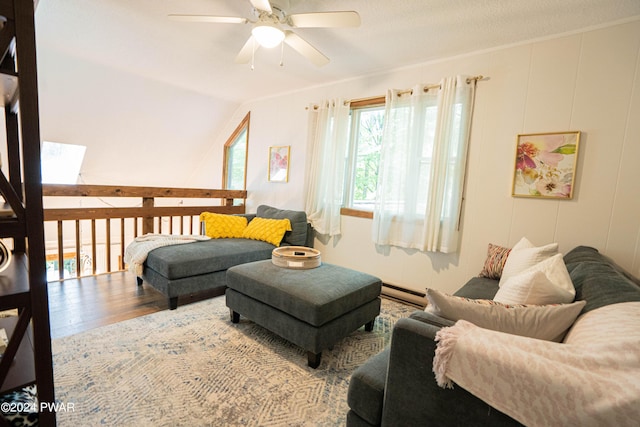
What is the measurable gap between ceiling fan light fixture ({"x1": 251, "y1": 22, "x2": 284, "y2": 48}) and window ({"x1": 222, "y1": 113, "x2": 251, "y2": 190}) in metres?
2.87

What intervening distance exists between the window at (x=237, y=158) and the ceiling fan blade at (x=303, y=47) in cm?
270

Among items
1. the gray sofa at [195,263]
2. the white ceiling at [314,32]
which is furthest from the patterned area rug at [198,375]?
the white ceiling at [314,32]

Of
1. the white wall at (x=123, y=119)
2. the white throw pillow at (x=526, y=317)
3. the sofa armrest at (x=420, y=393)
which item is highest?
the white wall at (x=123, y=119)

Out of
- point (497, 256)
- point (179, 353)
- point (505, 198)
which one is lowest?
point (179, 353)

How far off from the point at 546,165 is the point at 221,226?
3.30m

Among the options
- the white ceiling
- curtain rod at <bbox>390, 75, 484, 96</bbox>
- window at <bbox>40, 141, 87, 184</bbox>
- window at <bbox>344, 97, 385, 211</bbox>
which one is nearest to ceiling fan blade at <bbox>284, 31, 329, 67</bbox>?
the white ceiling

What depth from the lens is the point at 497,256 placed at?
2422mm

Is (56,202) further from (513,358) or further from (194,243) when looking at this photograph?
(513,358)

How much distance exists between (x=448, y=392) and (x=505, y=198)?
216cm

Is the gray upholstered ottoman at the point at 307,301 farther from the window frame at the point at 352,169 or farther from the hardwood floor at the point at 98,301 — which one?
the window frame at the point at 352,169

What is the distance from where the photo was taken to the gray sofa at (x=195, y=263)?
2592mm

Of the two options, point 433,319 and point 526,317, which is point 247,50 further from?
point 526,317

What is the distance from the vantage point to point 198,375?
1759 mm

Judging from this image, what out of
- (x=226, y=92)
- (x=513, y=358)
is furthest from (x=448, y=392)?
(x=226, y=92)
